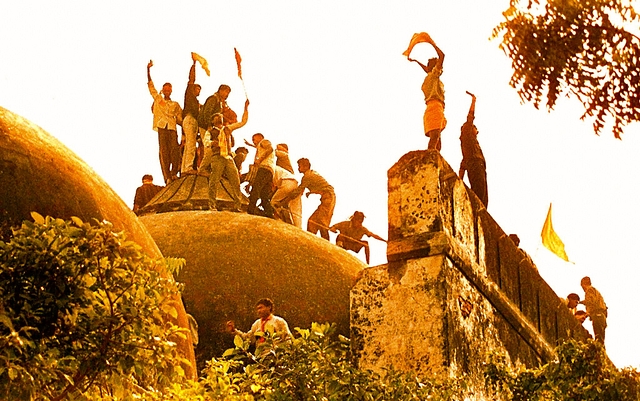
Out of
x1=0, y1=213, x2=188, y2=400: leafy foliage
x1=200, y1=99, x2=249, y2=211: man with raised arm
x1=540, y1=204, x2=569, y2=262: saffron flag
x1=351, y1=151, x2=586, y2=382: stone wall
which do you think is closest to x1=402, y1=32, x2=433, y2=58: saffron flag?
x1=351, y1=151, x2=586, y2=382: stone wall

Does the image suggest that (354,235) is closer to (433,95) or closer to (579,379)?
(433,95)

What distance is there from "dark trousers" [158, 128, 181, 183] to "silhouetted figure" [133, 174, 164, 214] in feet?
0.58

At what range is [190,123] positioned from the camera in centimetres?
1538

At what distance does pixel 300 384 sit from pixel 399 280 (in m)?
2.05

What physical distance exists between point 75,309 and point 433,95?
20.5ft

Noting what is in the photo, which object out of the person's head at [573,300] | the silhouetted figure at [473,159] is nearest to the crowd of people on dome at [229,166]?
the person's head at [573,300]

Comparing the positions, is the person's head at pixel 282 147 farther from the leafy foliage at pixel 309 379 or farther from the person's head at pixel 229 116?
the leafy foliage at pixel 309 379

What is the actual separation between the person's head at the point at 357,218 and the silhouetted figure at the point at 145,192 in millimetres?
2428

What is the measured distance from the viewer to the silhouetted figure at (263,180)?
14289 mm

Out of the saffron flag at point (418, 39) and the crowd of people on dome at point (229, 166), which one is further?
the crowd of people on dome at point (229, 166)

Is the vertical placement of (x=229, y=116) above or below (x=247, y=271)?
above

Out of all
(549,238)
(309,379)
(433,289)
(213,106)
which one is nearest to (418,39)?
(549,238)

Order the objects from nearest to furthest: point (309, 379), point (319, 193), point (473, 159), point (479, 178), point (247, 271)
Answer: point (309, 379) < point (479, 178) < point (473, 159) < point (247, 271) < point (319, 193)

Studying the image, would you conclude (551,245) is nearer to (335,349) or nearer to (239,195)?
(335,349)
